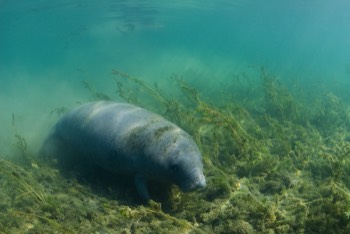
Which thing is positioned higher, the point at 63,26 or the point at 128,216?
the point at 128,216

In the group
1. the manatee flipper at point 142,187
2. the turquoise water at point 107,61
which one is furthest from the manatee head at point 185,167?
the turquoise water at point 107,61

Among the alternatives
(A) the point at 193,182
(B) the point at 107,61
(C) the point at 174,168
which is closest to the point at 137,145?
(C) the point at 174,168

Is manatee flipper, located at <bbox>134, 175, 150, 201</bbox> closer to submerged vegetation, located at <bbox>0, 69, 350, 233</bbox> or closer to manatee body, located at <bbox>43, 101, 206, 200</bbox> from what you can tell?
manatee body, located at <bbox>43, 101, 206, 200</bbox>

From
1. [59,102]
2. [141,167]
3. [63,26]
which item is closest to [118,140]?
[141,167]

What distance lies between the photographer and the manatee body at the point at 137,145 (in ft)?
17.0

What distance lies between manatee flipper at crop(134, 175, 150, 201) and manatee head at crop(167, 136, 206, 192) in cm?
47

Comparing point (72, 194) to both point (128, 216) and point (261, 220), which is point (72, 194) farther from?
point (261, 220)

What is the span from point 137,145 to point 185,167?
1.03m

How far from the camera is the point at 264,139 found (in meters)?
7.54

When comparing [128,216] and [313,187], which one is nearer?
[128,216]

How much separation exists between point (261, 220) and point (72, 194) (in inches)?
115

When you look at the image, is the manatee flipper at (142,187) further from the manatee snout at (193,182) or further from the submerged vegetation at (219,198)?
the manatee snout at (193,182)

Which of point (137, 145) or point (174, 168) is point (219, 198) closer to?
point (174, 168)

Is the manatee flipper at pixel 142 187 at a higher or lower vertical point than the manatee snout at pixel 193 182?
lower
